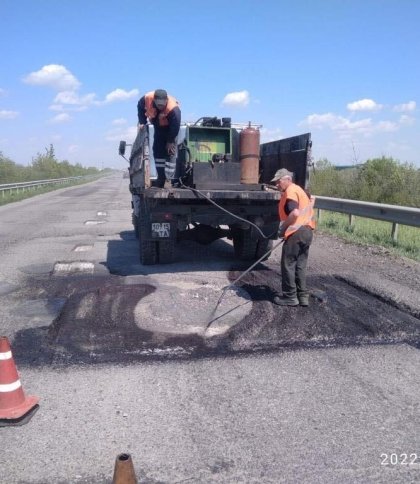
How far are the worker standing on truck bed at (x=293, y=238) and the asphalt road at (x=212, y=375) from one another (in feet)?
0.86

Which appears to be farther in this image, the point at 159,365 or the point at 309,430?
the point at 159,365

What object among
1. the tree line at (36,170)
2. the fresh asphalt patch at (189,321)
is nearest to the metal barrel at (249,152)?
the fresh asphalt patch at (189,321)

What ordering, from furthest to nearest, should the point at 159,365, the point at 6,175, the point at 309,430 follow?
1. the point at 6,175
2. the point at 159,365
3. the point at 309,430

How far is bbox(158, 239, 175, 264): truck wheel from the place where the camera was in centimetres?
804

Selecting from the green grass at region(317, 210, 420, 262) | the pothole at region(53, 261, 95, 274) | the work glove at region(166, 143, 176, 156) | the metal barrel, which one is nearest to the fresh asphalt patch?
the pothole at region(53, 261, 95, 274)

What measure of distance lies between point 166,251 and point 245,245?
1.35 metres

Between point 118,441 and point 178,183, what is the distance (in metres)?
5.90

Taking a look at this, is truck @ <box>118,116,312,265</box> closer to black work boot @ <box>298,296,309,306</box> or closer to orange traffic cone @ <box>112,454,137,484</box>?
black work boot @ <box>298,296,309,306</box>

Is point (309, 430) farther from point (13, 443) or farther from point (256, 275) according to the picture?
point (256, 275)

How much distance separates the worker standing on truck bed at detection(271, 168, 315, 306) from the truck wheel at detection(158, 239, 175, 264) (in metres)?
2.44

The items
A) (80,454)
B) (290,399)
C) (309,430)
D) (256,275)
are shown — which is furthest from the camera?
(256,275)

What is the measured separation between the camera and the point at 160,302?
6.01 m

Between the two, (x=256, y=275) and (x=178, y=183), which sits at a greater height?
(x=178, y=183)

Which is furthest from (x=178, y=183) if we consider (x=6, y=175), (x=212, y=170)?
(x=6, y=175)
